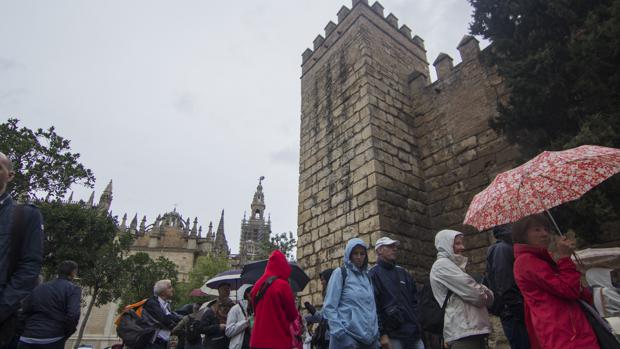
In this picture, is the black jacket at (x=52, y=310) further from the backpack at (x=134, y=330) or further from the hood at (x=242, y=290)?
the hood at (x=242, y=290)

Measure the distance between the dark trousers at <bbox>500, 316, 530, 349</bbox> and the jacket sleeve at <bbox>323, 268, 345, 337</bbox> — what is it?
52.0 inches

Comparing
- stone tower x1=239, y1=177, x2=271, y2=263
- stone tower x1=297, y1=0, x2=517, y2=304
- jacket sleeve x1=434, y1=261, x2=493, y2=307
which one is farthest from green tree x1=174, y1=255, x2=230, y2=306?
jacket sleeve x1=434, y1=261, x2=493, y2=307

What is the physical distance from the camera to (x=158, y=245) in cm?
4159

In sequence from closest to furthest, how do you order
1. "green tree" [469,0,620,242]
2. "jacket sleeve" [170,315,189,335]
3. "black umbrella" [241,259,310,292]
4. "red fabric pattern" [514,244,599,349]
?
"red fabric pattern" [514,244,599,349]
"green tree" [469,0,620,242]
"jacket sleeve" [170,315,189,335]
"black umbrella" [241,259,310,292]

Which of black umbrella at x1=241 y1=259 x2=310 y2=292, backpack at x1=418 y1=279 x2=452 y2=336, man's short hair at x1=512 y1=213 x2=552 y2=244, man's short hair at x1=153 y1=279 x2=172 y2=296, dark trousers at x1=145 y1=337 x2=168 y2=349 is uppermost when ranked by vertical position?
black umbrella at x1=241 y1=259 x2=310 y2=292

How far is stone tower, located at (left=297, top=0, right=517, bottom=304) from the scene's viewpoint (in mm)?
6188

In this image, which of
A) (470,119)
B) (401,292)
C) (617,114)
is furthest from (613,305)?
(470,119)

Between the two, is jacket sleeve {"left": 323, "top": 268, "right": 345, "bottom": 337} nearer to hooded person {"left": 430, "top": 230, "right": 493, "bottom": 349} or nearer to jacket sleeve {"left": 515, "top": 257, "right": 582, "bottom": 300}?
hooded person {"left": 430, "top": 230, "right": 493, "bottom": 349}

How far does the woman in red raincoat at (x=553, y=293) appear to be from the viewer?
197cm

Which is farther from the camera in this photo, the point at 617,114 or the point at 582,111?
the point at 582,111

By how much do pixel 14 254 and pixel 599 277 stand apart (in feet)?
14.9

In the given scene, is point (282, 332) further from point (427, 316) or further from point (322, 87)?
point (322, 87)

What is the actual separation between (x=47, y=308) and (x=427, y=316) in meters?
3.72

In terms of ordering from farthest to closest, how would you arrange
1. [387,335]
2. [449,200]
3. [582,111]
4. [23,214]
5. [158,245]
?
[158,245] → [449,200] → [582,111] → [387,335] → [23,214]
